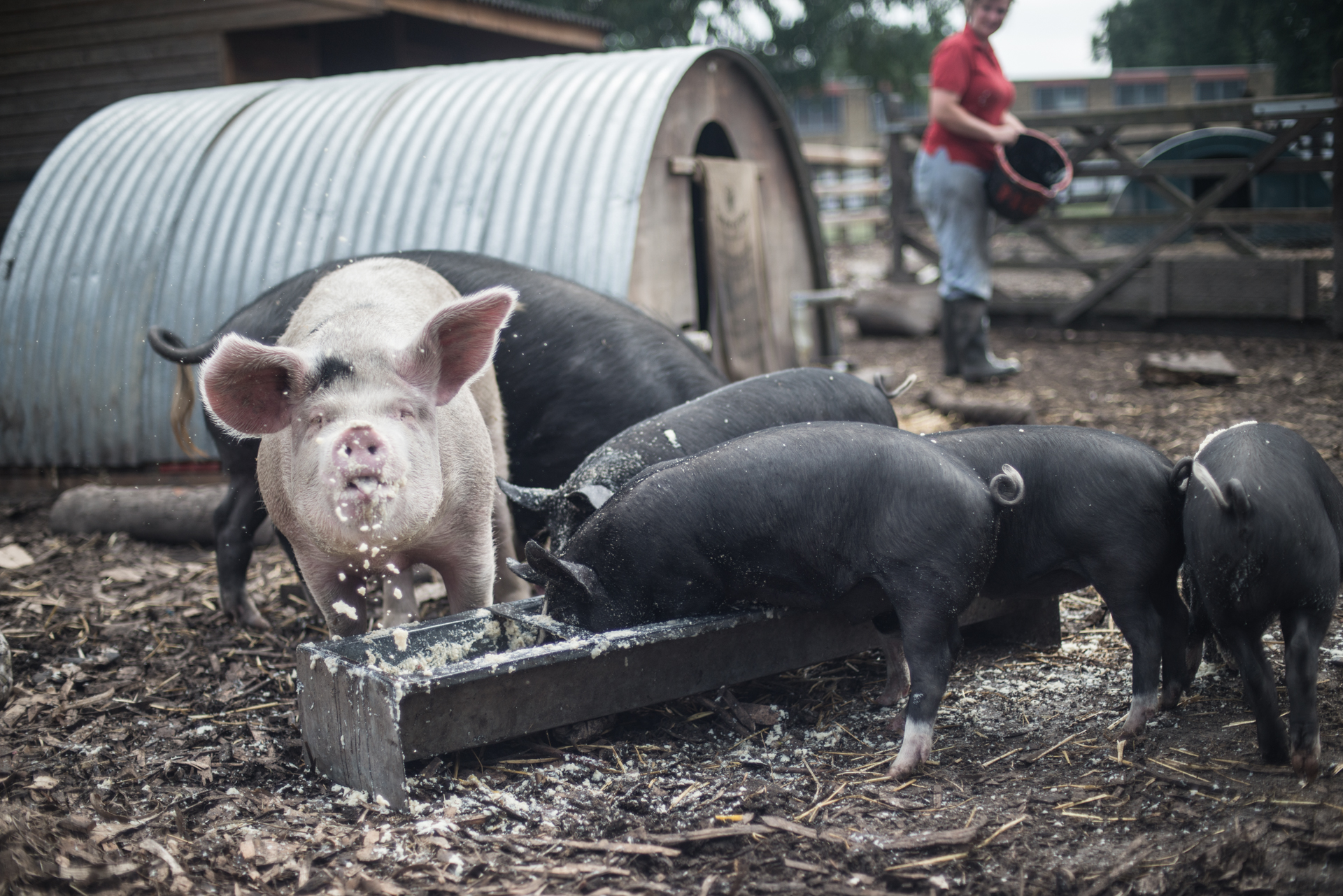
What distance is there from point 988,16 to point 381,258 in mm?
4771

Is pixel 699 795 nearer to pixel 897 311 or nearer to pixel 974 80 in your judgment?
pixel 974 80

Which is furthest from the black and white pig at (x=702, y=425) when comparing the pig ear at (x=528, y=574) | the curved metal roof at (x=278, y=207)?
the curved metal roof at (x=278, y=207)

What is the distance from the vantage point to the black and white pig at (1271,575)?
8.10 ft

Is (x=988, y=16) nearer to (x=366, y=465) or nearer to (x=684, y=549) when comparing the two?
(x=684, y=549)

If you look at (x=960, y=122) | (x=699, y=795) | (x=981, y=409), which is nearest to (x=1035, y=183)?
(x=960, y=122)

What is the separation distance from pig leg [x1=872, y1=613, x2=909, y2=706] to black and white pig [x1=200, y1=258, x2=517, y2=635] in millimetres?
1168

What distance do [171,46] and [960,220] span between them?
6642mm

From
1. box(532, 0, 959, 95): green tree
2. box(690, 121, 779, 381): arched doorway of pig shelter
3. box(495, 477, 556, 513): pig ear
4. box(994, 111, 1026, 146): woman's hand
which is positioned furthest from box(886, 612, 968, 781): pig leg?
box(532, 0, 959, 95): green tree

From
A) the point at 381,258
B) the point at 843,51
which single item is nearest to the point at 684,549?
the point at 381,258

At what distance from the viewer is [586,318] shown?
4.32 m

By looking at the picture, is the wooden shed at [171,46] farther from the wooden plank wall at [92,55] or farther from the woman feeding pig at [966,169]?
the woman feeding pig at [966,169]

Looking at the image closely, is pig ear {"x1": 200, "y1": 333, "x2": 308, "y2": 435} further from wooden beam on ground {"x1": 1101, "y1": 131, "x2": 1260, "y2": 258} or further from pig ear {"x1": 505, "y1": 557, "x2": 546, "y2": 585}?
wooden beam on ground {"x1": 1101, "y1": 131, "x2": 1260, "y2": 258}

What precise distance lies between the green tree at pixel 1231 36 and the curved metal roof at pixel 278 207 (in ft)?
24.8

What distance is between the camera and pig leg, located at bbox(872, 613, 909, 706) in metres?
3.15
